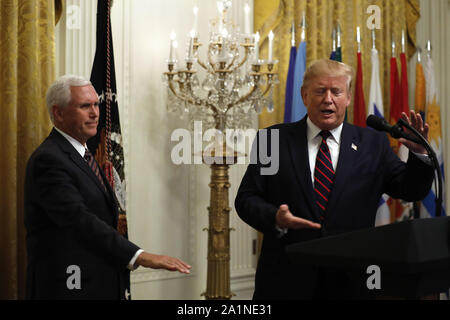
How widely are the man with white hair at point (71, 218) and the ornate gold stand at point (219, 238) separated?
1474 millimetres

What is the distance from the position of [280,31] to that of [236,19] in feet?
1.28

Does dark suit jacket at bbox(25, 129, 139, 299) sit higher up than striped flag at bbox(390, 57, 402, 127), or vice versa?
striped flag at bbox(390, 57, 402, 127)

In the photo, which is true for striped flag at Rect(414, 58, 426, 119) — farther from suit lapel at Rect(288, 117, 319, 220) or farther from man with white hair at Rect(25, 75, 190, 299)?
man with white hair at Rect(25, 75, 190, 299)

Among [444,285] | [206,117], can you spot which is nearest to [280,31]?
[206,117]

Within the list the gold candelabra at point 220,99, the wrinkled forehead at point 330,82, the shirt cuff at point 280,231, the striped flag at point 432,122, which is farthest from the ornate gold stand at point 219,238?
the striped flag at point 432,122

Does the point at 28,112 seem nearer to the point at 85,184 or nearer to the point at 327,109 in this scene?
the point at 85,184

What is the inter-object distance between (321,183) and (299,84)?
221cm

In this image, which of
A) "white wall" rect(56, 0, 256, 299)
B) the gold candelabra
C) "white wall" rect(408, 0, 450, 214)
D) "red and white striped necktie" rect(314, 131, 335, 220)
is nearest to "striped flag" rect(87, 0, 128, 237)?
"white wall" rect(56, 0, 256, 299)

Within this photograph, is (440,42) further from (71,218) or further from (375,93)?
(71,218)

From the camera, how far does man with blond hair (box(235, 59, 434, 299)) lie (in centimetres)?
212

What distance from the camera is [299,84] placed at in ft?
14.3

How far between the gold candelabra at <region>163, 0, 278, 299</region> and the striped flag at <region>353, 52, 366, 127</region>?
1314mm

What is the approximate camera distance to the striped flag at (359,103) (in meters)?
4.79

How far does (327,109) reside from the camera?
7.63 ft
